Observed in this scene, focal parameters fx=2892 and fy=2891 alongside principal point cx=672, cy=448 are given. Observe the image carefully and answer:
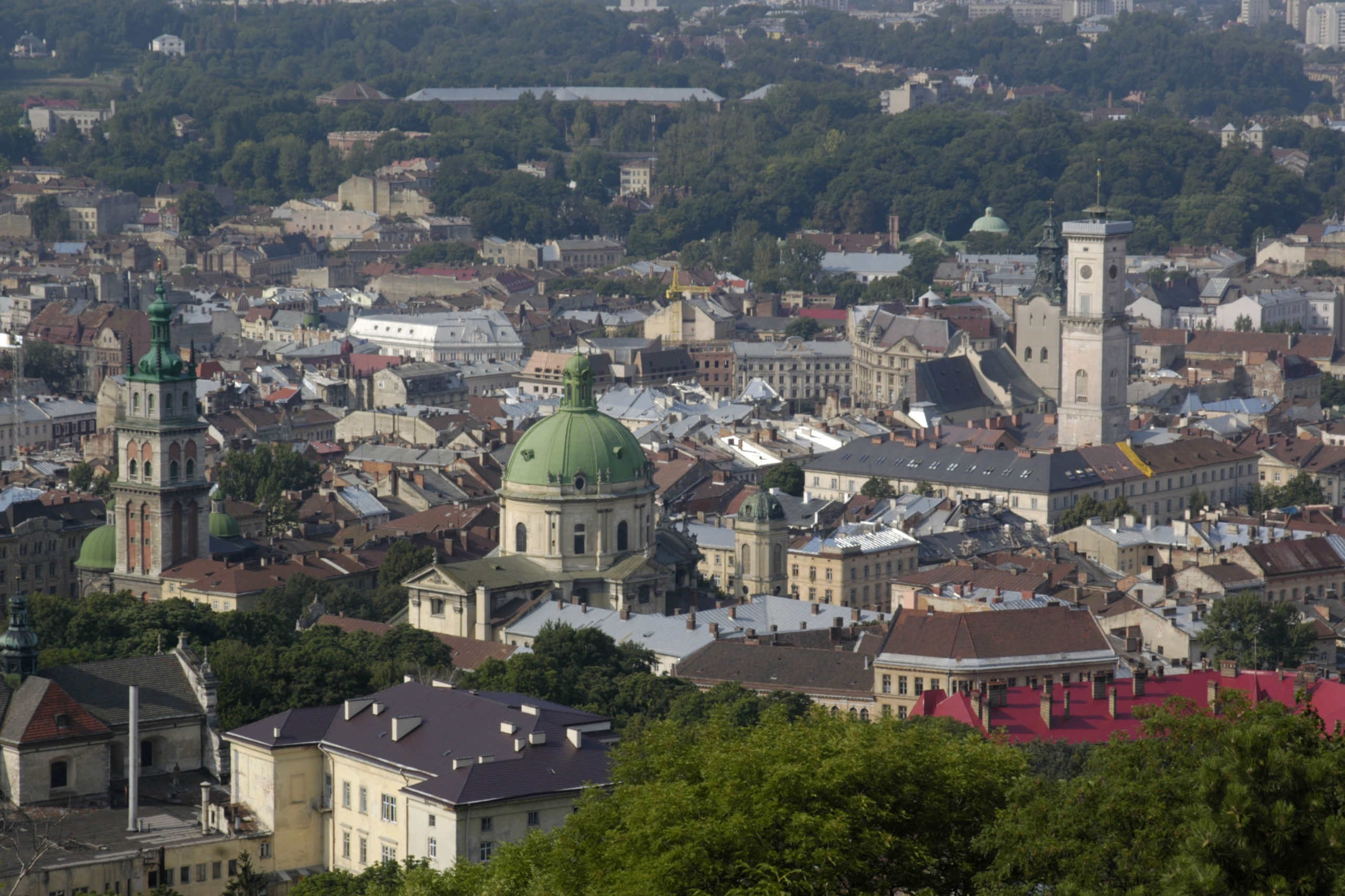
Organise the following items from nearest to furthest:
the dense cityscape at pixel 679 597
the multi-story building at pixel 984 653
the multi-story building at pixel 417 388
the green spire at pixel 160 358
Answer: the dense cityscape at pixel 679 597 → the multi-story building at pixel 984 653 → the green spire at pixel 160 358 → the multi-story building at pixel 417 388

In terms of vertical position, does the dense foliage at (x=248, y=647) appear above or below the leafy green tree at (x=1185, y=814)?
below

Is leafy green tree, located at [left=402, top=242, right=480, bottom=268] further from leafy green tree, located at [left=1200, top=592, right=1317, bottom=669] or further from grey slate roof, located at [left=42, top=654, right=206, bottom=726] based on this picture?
grey slate roof, located at [left=42, top=654, right=206, bottom=726]

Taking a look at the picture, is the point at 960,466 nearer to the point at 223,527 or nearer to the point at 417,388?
the point at 223,527

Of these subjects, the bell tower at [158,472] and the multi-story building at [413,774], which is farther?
the bell tower at [158,472]

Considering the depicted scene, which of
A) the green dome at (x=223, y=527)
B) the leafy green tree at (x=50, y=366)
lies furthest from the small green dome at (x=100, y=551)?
the leafy green tree at (x=50, y=366)

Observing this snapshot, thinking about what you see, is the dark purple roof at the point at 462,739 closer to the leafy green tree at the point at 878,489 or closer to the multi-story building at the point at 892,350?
the leafy green tree at the point at 878,489

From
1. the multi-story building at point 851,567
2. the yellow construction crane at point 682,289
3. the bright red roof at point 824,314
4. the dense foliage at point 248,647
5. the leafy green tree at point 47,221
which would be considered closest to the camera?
the dense foliage at point 248,647
